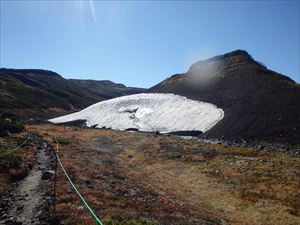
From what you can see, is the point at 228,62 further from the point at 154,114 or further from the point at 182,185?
the point at 182,185

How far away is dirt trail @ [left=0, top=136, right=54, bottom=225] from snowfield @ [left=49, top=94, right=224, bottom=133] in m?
51.1

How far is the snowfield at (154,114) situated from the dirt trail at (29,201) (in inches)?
2013

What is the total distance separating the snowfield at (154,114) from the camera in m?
78.6

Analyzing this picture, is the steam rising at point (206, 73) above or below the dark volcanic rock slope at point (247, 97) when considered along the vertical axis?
above

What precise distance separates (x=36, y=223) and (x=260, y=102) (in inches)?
2486

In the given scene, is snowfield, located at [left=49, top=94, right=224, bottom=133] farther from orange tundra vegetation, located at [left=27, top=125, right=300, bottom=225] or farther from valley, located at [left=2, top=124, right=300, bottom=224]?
orange tundra vegetation, located at [left=27, top=125, right=300, bottom=225]

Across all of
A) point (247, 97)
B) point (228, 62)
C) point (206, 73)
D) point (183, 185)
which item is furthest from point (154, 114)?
point (183, 185)

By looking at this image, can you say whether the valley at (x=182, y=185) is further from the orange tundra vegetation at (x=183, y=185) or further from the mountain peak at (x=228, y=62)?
the mountain peak at (x=228, y=62)

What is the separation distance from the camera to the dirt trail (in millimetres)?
17234

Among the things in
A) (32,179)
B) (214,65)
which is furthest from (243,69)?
(32,179)

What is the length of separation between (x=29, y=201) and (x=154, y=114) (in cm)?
7413

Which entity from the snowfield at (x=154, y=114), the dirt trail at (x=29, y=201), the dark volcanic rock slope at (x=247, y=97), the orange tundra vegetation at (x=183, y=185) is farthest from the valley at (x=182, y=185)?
the snowfield at (x=154, y=114)

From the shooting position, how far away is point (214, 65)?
120m

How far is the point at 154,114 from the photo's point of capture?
93.9m
